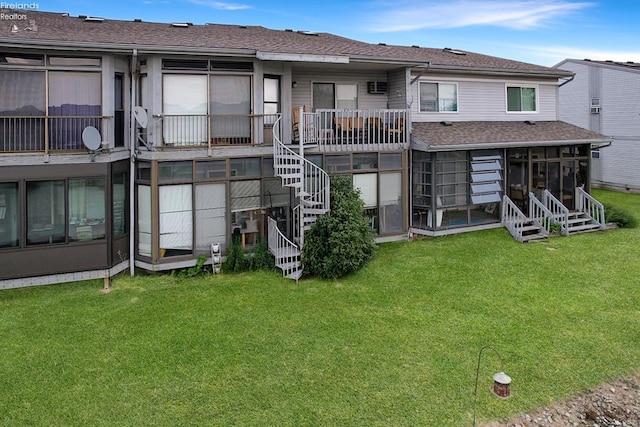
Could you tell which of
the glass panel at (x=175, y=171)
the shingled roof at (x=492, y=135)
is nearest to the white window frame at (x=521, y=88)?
the shingled roof at (x=492, y=135)

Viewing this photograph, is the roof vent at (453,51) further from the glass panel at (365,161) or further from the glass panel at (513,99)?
the glass panel at (365,161)

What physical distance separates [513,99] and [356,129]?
765 centimetres

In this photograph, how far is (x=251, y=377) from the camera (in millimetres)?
7055

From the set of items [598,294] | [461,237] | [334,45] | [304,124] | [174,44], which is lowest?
[598,294]

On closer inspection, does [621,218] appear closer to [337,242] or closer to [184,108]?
[337,242]

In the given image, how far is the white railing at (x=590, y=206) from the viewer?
16.0 m

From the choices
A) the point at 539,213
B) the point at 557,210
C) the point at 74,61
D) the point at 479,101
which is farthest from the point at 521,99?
the point at 74,61

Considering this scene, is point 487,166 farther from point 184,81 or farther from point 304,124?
point 184,81

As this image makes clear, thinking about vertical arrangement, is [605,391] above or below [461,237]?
below

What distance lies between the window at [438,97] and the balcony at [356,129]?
2151mm

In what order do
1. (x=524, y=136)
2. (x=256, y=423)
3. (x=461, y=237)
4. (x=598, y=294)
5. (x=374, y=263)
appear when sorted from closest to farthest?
1. (x=256, y=423)
2. (x=598, y=294)
3. (x=374, y=263)
4. (x=461, y=237)
5. (x=524, y=136)

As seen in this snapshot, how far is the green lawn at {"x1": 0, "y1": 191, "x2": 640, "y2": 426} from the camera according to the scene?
636cm

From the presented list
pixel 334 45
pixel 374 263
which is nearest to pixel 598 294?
pixel 374 263

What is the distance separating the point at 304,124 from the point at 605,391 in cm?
903
